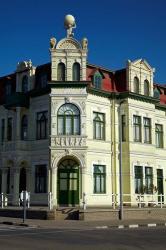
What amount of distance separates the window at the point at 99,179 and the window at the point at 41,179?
3.84 metres

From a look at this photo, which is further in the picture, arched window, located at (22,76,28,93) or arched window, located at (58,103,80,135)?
arched window, located at (22,76,28,93)

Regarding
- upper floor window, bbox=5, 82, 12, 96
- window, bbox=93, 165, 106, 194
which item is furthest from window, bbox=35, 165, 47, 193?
upper floor window, bbox=5, 82, 12, 96

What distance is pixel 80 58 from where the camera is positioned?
1289 inches

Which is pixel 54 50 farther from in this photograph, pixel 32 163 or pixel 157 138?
pixel 157 138

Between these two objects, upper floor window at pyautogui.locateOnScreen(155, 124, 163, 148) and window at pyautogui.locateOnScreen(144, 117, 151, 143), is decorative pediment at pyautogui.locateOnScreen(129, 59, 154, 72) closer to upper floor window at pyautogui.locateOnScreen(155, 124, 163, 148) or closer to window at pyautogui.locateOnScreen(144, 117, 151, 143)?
window at pyautogui.locateOnScreen(144, 117, 151, 143)

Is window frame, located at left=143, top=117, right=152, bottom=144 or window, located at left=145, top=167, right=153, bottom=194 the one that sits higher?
window frame, located at left=143, top=117, right=152, bottom=144

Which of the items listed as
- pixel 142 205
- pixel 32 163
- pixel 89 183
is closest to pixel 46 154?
pixel 32 163

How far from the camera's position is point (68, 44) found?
A: 3284 centimetres

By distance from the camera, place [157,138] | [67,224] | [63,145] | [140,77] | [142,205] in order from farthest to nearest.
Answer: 1. [157,138]
2. [140,77]
3. [142,205]
4. [63,145]
5. [67,224]

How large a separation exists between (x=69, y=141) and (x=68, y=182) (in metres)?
3.09

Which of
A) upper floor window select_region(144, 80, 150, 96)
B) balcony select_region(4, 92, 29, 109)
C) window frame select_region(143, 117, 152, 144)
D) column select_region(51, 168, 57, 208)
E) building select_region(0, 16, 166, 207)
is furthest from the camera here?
upper floor window select_region(144, 80, 150, 96)

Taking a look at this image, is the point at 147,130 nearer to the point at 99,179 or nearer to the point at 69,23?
the point at 99,179

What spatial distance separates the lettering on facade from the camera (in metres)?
31.7

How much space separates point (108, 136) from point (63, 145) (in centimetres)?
462
